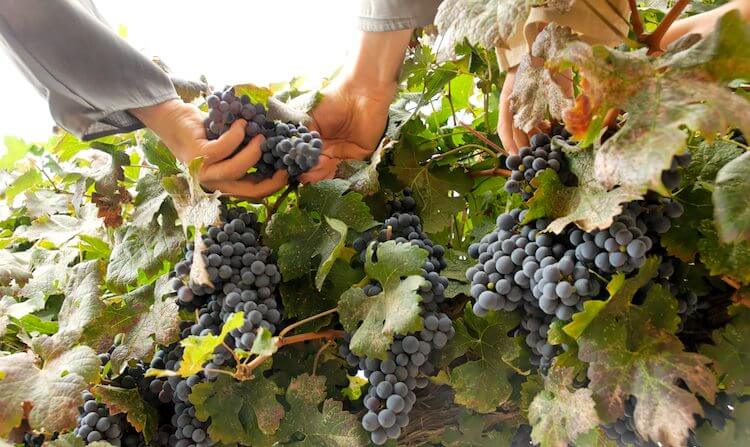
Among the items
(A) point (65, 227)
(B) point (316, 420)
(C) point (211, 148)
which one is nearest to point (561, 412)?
A: (B) point (316, 420)

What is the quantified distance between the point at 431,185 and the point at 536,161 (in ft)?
0.88

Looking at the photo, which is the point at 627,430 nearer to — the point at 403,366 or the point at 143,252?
the point at 403,366

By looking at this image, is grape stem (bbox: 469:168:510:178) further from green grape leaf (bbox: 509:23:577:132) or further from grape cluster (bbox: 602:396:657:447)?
grape cluster (bbox: 602:396:657:447)

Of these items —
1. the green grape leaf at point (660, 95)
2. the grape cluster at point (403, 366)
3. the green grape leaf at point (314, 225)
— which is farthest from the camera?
the green grape leaf at point (314, 225)

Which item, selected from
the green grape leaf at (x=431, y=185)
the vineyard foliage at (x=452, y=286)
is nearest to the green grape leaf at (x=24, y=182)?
the vineyard foliage at (x=452, y=286)

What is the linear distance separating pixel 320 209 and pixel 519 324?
1.04ft

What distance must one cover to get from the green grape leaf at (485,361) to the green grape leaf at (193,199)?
0.34 metres

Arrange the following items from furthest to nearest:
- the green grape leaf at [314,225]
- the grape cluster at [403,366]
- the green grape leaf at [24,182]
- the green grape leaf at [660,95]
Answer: the green grape leaf at [24,182] < the green grape leaf at [314,225] < the grape cluster at [403,366] < the green grape leaf at [660,95]

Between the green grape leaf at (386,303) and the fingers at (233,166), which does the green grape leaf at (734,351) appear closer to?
the green grape leaf at (386,303)

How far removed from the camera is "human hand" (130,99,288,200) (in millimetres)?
755

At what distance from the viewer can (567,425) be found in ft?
1.89

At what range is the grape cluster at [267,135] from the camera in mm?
764

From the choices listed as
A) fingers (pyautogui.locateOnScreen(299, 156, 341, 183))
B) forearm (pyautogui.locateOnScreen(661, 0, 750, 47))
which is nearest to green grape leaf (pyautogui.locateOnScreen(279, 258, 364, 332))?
fingers (pyautogui.locateOnScreen(299, 156, 341, 183))

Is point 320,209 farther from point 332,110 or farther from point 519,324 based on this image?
point 519,324
